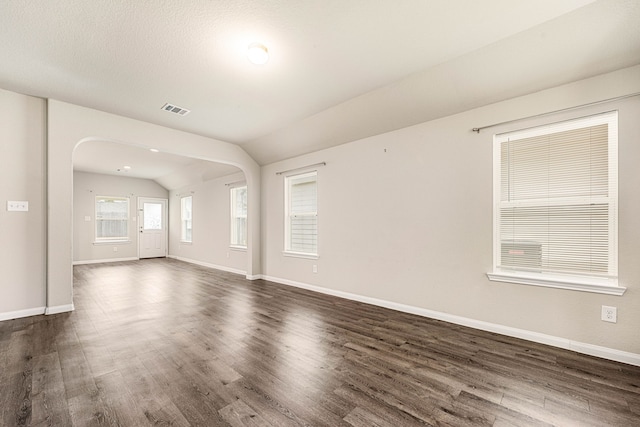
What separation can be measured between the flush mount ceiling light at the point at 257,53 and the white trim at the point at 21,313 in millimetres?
4142

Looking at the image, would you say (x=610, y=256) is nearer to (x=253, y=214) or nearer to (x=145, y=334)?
(x=145, y=334)

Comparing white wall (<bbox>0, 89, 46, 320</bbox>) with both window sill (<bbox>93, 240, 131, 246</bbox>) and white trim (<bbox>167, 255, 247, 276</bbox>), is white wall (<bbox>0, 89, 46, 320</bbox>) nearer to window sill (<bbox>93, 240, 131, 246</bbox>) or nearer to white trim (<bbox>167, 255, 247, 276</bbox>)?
white trim (<bbox>167, 255, 247, 276</bbox>)

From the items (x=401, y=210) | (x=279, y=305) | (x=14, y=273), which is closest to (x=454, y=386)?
(x=401, y=210)

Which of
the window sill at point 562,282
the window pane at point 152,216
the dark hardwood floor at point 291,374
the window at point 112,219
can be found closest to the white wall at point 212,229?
the window pane at point 152,216

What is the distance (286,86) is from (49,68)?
2457 mm

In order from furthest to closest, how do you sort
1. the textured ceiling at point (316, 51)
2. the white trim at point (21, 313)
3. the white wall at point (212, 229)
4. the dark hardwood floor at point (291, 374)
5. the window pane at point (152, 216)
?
the window pane at point (152, 216), the white wall at point (212, 229), the white trim at point (21, 313), the textured ceiling at point (316, 51), the dark hardwood floor at point (291, 374)

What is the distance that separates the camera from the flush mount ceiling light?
7.89ft

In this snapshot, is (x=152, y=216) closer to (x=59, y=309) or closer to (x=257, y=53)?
(x=59, y=309)

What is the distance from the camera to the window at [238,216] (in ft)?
21.7

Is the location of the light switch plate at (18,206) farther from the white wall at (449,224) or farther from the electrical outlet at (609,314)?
the electrical outlet at (609,314)

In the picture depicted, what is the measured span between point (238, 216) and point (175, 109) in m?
3.29

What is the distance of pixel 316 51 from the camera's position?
2525 mm

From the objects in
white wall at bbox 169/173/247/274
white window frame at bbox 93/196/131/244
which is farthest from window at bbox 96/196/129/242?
white wall at bbox 169/173/247/274

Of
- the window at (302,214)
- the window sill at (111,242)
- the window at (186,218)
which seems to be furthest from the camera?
the window at (186,218)
